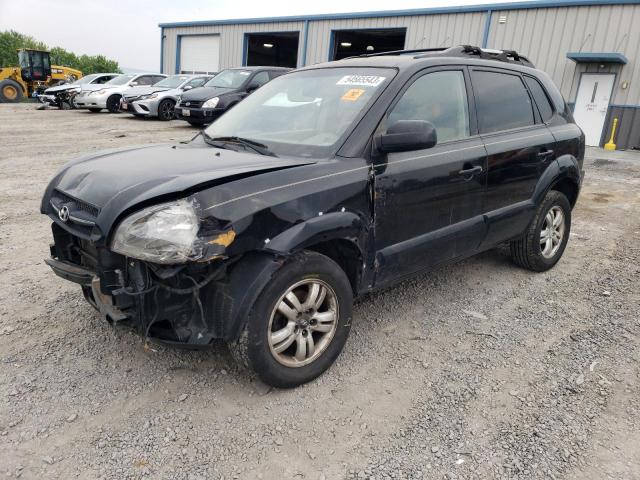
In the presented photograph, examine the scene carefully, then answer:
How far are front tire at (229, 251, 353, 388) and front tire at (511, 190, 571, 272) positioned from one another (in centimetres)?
228

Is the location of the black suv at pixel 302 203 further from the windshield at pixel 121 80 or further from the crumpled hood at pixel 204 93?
the windshield at pixel 121 80

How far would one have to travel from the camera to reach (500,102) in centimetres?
396

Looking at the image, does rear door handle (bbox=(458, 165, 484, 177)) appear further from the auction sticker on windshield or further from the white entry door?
the white entry door

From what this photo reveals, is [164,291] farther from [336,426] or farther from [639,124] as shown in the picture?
[639,124]

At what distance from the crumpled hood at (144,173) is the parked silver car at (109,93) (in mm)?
16174

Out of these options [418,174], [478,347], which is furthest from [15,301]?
[478,347]

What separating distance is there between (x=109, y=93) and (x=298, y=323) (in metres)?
17.5

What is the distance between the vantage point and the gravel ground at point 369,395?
231 cm

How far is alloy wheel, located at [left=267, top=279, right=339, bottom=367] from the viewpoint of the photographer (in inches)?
105

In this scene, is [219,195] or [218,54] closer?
[219,195]

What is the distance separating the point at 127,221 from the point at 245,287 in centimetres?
63

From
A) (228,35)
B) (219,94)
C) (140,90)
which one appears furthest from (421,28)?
(140,90)

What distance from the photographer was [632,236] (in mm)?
6004

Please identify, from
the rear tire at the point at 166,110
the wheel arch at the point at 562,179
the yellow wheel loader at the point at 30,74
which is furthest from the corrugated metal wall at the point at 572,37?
the yellow wheel loader at the point at 30,74
